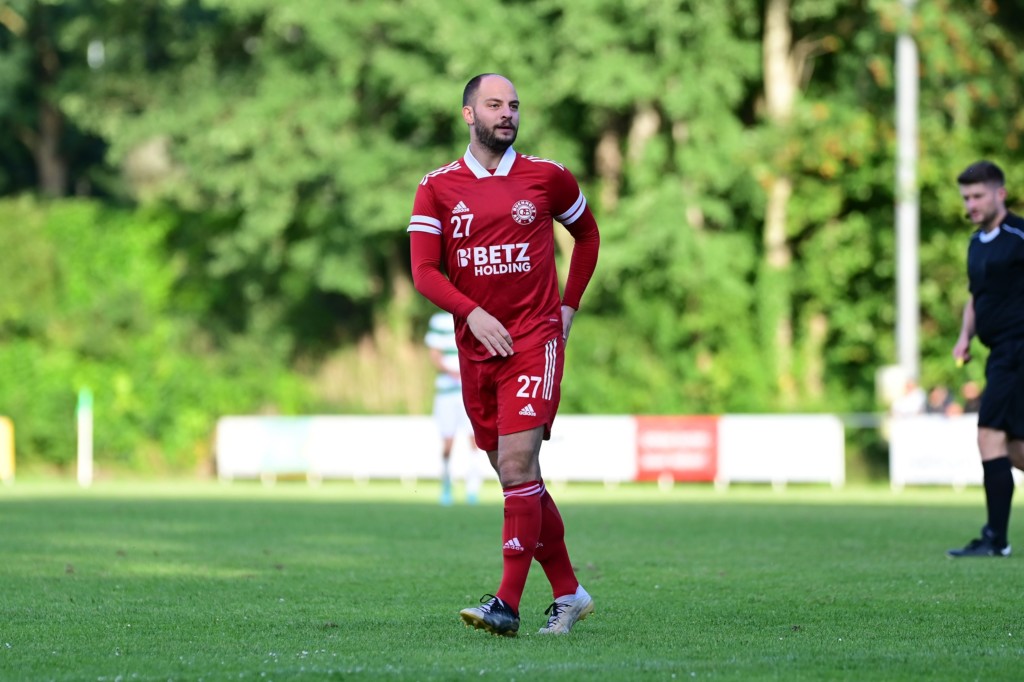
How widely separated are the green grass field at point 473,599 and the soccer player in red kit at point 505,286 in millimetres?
562

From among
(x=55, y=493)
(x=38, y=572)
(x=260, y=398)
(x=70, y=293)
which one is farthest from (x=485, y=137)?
(x=70, y=293)

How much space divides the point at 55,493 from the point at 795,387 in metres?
15.0

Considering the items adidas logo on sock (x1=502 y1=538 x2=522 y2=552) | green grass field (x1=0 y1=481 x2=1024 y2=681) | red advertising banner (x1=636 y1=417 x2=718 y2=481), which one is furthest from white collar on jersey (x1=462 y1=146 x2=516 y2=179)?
red advertising banner (x1=636 y1=417 x2=718 y2=481)

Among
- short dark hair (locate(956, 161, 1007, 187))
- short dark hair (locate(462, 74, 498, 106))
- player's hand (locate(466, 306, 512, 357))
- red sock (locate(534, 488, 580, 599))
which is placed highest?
short dark hair (locate(956, 161, 1007, 187))

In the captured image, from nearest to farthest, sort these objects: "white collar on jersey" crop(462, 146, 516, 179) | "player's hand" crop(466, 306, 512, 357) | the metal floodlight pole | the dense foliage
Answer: "player's hand" crop(466, 306, 512, 357) < "white collar on jersey" crop(462, 146, 516, 179) < the metal floodlight pole < the dense foliage

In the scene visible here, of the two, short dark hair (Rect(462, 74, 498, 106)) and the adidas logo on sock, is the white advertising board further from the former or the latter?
short dark hair (Rect(462, 74, 498, 106))

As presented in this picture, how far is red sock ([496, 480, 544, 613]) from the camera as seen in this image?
741 cm

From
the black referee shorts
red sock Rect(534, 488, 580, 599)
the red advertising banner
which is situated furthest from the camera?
the red advertising banner

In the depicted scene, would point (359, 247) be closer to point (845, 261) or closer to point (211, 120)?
point (211, 120)

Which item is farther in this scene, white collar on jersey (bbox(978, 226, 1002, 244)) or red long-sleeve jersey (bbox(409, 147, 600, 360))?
white collar on jersey (bbox(978, 226, 1002, 244))

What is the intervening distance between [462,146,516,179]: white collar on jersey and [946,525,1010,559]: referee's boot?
16.6 feet

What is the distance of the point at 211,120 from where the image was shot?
120 feet

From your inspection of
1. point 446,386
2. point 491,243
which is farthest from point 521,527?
point 446,386

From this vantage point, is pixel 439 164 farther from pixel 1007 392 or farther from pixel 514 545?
pixel 514 545
